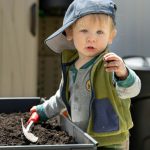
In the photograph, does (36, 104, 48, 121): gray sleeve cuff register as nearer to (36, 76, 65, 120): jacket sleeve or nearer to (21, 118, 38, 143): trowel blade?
(36, 76, 65, 120): jacket sleeve

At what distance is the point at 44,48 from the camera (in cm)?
461

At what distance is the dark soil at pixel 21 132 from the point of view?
1543mm

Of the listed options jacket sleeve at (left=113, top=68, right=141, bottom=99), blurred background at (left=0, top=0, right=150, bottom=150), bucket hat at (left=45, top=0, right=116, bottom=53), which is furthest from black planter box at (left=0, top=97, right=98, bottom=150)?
blurred background at (left=0, top=0, right=150, bottom=150)

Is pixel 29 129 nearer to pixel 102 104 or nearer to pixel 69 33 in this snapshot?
pixel 102 104

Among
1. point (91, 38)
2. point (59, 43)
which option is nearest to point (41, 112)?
point (59, 43)

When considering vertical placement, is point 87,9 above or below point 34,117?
above

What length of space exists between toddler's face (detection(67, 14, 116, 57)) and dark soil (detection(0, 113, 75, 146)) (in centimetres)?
31

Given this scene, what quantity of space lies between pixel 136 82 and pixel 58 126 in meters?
0.40

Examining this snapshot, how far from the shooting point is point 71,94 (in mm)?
1773

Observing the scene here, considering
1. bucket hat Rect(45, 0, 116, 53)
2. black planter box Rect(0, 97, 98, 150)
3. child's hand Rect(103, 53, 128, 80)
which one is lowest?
black planter box Rect(0, 97, 98, 150)

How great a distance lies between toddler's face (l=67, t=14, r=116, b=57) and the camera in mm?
1654

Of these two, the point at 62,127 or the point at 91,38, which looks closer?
the point at 91,38

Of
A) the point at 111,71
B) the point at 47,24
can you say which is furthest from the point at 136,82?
the point at 47,24

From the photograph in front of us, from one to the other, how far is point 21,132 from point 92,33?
1.38ft
